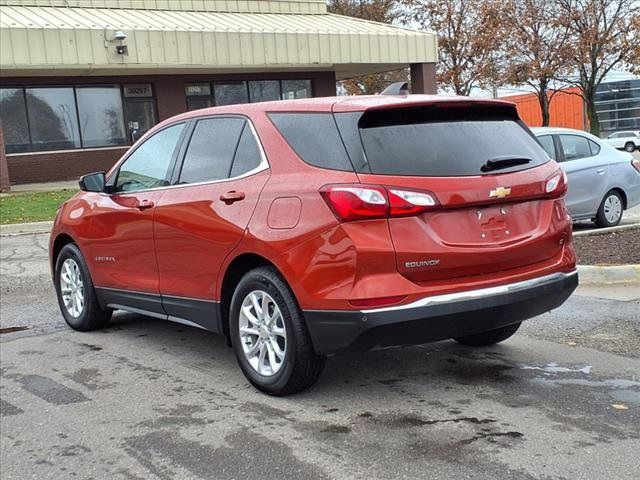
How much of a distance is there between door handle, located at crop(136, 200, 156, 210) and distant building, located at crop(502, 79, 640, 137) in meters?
55.2

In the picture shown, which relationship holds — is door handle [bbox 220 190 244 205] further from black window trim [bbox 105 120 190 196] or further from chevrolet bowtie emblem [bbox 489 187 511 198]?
chevrolet bowtie emblem [bbox 489 187 511 198]

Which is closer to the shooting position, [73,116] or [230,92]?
[73,116]

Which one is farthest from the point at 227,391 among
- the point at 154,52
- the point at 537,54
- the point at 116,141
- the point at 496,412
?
the point at 537,54

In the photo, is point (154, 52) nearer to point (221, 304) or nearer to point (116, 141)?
point (116, 141)

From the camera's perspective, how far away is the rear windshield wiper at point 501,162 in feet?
13.7

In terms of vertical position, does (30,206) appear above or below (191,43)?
below

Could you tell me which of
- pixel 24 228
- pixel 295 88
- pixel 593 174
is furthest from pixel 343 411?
pixel 295 88

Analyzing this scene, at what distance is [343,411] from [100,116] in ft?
70.5

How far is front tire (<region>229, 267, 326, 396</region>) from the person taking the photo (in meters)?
4.15

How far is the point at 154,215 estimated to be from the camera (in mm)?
5250

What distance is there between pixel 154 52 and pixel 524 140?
17.8 meters

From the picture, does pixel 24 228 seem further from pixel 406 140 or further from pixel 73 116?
pixel 73 116

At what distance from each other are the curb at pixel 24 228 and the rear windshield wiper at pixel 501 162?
10490 millimetres

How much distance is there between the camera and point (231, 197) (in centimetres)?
454
